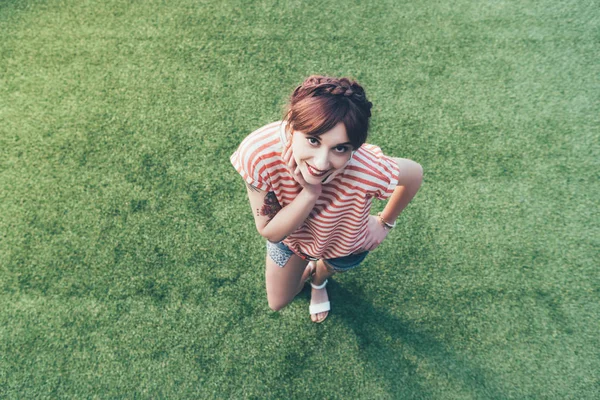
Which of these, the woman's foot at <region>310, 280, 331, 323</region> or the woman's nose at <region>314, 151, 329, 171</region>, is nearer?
the woman's nose at <region>314, 151, 329, 171</region>

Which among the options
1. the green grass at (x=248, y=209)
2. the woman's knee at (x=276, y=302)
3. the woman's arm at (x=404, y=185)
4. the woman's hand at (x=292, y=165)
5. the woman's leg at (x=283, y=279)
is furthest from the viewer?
the green grass at (x=248, y=209)

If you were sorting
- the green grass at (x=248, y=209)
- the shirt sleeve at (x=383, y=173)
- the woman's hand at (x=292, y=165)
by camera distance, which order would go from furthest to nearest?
the green grass at (x=248, y=209)
the shirt sleeve at (x=383, y=173)
the woman's hand at (x=292, y=165)

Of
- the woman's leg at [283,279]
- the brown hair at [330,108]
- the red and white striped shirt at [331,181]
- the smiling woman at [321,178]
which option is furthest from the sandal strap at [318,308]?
the brown hair at [330,108]

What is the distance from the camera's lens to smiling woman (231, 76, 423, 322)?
1.19m

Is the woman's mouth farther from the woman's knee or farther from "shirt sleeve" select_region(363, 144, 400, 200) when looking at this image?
the woman's knee

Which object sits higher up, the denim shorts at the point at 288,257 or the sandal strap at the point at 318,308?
the denim shorts at the point at 288,257

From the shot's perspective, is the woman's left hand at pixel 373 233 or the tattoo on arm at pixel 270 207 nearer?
the tattoo on arm at pixel 270 207

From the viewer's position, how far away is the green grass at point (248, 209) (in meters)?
2.20

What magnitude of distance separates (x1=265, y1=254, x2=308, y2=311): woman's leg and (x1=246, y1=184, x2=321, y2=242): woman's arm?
15.0 inches

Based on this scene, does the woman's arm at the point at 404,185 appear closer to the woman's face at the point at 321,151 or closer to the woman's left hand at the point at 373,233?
the woman's left hand at the point at 373,233

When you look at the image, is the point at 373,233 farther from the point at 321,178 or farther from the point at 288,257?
the point at 321,178

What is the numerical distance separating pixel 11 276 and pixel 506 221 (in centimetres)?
302

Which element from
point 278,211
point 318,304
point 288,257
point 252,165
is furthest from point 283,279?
Result: point 252,165

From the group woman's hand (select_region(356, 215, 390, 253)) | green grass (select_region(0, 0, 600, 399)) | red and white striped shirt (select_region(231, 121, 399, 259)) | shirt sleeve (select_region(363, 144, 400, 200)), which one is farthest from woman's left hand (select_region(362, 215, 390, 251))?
green grass (select_region(0, 0, 600, 399))
